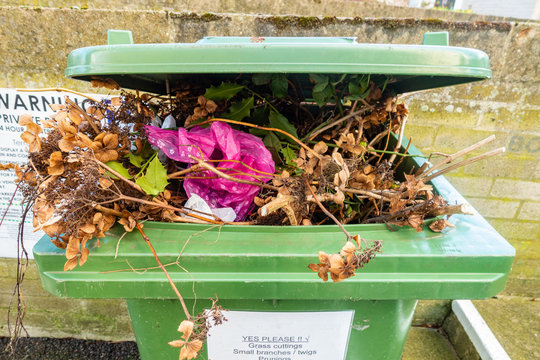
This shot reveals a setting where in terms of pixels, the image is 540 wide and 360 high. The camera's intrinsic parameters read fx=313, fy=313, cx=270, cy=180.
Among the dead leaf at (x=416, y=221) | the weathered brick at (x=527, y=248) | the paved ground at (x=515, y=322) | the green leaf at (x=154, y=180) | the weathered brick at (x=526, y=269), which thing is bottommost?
the paved ground at (x=515, y=322)

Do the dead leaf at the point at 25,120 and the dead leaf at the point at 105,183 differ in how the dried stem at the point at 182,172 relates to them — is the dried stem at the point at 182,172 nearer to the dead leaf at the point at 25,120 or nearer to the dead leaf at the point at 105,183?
the dead leaf at the point at 105,183

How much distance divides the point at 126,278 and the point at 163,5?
6.32 feet

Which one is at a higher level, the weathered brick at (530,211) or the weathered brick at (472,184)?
the weathered brick at (472,184)

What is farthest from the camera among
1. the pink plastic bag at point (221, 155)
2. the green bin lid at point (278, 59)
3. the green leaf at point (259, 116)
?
the green leaf at point (259, 116)

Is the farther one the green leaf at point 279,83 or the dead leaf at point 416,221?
the green leaf at point 279,83

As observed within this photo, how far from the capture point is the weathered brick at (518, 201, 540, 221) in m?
2.12

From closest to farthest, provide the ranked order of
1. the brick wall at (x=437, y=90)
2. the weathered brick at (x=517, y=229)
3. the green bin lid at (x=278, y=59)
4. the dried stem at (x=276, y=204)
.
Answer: the green bin lid at (x=278, y=59), the dried stem at (x=276, y=204), the brick wall at (x=437, y=90), the weathered brick at (x=517, y=229)

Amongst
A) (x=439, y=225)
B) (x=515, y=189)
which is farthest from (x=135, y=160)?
(x=515, y=189)

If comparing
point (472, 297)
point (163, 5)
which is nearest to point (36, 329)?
point (163, 5)

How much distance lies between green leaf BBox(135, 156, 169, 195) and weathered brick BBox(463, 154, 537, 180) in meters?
1.96

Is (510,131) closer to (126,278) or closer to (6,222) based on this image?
(126,278)

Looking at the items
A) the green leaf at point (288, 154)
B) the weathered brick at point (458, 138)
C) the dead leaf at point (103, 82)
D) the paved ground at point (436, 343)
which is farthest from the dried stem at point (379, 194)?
the paved ground at point (436, 343)

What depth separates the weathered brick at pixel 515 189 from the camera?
2076 millimetres

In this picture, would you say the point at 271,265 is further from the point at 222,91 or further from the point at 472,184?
the point at 472,184
